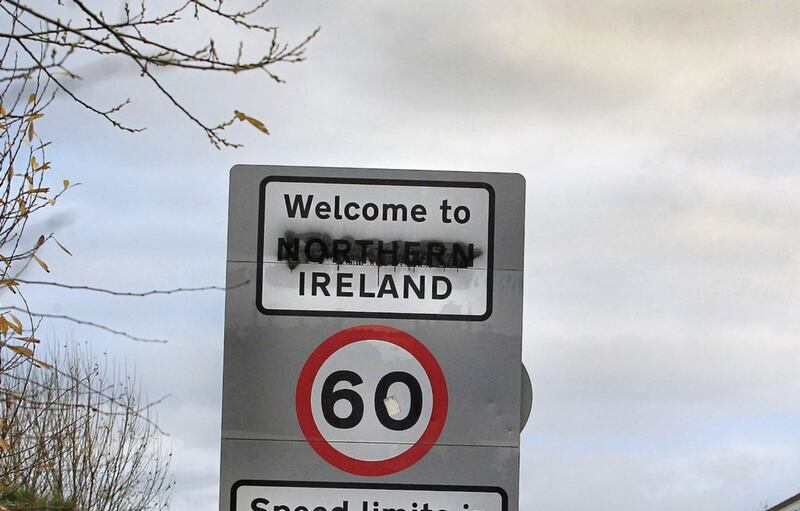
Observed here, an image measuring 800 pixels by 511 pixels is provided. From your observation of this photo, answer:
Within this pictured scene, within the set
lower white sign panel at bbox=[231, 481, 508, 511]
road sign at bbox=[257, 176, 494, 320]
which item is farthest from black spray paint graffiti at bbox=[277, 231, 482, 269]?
lower white sign panel at bbox=[231, 481, 508, 511]

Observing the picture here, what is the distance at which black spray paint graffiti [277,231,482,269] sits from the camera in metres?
4.74

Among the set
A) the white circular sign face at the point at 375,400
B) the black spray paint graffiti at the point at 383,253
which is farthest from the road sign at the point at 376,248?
the white circular sign face at the point at 375,400

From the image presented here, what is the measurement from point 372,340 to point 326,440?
0.41m

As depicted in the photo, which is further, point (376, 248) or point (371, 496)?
point (376, 248)

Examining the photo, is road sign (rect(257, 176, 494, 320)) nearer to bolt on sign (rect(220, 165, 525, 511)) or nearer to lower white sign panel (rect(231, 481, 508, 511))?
bolt on sign (rect(220, 165, 525, 511))

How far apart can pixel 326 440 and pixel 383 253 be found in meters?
0.73

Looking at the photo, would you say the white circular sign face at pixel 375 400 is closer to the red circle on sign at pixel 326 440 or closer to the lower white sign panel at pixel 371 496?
the red circle on sign at pixel 326 440

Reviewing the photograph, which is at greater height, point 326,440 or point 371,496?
point 326,440

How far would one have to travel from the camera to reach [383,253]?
475 centimetres

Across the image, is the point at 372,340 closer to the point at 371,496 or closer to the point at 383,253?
the point at 383,253

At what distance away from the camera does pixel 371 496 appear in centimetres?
465

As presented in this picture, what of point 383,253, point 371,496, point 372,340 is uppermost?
point 383,253

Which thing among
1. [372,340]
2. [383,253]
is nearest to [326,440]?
[372,340]

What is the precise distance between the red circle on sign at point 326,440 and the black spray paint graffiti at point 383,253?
26cm
